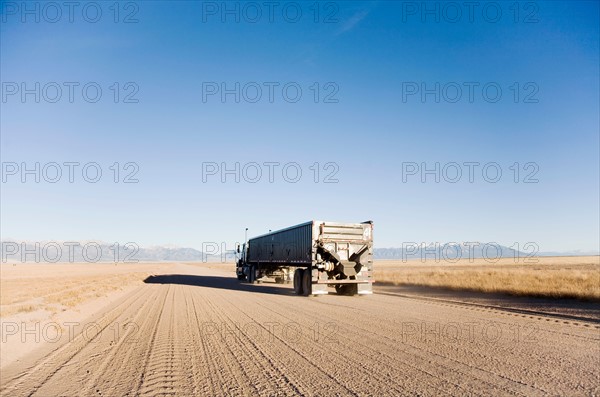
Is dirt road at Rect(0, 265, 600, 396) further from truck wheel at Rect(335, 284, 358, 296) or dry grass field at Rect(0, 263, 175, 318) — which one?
truck wheel at Rect(335, 284, 358, 296)

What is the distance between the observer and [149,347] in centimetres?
888

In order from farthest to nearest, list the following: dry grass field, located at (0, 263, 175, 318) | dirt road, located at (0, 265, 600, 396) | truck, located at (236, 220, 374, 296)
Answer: truck, located at (236, 220, 374, 296)
dry grass field, located at (0, 263, 175, 318)
dirt road, located at (0, 265, 600, 396)

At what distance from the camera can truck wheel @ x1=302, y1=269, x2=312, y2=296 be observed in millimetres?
20317

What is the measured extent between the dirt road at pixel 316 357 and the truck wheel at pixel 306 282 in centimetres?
684

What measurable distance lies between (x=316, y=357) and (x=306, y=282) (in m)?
13.3

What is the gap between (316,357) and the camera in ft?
25.4

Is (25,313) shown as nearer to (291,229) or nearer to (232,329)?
(232,329)

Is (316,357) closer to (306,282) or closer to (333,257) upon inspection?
(333,257)

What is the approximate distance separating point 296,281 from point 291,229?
2.93 metres

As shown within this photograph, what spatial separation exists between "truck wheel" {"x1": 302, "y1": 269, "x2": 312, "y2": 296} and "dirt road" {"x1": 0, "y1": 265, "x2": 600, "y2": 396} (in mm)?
6844

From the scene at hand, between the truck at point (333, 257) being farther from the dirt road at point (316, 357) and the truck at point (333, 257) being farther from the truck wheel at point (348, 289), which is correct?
the dirt road at point (316, 357)

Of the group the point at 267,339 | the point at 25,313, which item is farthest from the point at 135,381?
the point at 25,313

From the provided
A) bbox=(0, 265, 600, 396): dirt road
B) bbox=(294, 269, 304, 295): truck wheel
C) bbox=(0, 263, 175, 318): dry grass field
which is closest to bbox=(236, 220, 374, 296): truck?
bbox=(294, 269, 304, 295): truck wheel

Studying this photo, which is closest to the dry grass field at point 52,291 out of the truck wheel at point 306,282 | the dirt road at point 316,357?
the dirt road at point 316,357
